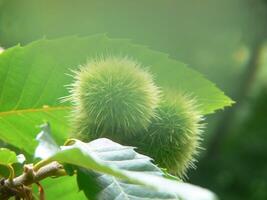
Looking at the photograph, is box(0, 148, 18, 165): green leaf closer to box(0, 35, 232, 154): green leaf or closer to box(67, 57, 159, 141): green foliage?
box(67, 57, 159, 141): green foliage

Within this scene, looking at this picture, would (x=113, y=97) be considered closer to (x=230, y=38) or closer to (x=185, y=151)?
(x=185, y=151)

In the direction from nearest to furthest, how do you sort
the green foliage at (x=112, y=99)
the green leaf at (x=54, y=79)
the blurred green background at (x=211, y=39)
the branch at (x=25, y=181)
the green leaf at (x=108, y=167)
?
the green leaf at (x=108, y=167) < the branch at (x=25, y=181) < the green foliage at (x=112, y=99) < the green leaf at (x=54, y=79) < the blurred green background at (x=211, y=39)

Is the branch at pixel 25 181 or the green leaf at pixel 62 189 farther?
the green leaf at pixel 62 189

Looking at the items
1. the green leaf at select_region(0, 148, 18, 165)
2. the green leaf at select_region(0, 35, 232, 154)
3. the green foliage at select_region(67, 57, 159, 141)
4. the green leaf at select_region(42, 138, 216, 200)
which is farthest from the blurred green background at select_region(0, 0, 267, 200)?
the green leaf at select_region(42, 138, 216, 200)

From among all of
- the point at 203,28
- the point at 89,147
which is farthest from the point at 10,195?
the point at 203,28

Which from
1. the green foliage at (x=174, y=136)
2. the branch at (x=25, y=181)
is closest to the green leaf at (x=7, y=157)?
the branch at (x=25, y=181)

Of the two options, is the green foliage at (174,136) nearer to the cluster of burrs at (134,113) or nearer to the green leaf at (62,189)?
the cluster of burrs at (134,113)

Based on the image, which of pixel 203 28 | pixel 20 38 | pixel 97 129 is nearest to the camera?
pixel 97 129
